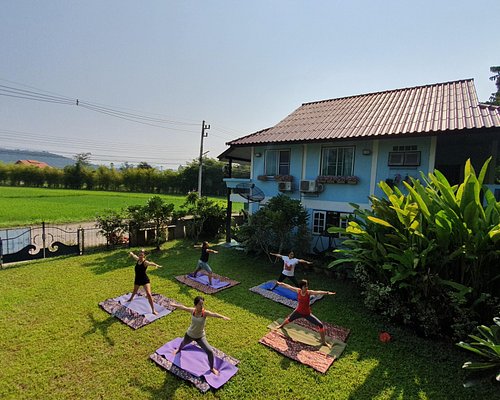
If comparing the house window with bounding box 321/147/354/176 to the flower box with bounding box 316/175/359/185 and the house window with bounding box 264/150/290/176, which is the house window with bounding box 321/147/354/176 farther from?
the house window with bounding box 264/150/290/176

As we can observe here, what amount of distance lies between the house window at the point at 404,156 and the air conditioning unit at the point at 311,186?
108 inches

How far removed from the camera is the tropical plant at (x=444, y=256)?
538cm

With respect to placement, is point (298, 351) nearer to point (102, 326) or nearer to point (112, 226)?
point (102, 326)

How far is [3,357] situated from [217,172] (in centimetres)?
5268

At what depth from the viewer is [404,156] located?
9.64m

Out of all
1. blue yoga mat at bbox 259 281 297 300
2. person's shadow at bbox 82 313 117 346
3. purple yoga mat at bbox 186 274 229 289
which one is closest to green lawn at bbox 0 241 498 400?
person's shadow at bbox 82 313 117 346

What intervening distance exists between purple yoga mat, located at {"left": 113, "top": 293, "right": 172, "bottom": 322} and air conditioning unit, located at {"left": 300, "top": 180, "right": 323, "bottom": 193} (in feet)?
23.4

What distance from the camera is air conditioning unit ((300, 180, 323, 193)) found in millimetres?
11148

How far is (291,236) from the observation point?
11.1 meters

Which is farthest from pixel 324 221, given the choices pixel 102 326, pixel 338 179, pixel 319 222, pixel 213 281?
pixel 102 326

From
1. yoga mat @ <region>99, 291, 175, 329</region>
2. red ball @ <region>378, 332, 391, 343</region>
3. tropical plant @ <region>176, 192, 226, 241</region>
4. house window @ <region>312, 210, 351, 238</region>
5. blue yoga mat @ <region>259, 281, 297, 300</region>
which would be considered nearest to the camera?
red ball @ <region>378, 332, 391, 343</region>

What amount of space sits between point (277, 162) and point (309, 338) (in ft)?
27.7

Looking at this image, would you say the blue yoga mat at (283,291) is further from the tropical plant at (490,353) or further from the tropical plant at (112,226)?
the tropical plant at (112,226)

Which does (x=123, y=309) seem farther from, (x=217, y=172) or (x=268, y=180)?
(x=217, y=172)
